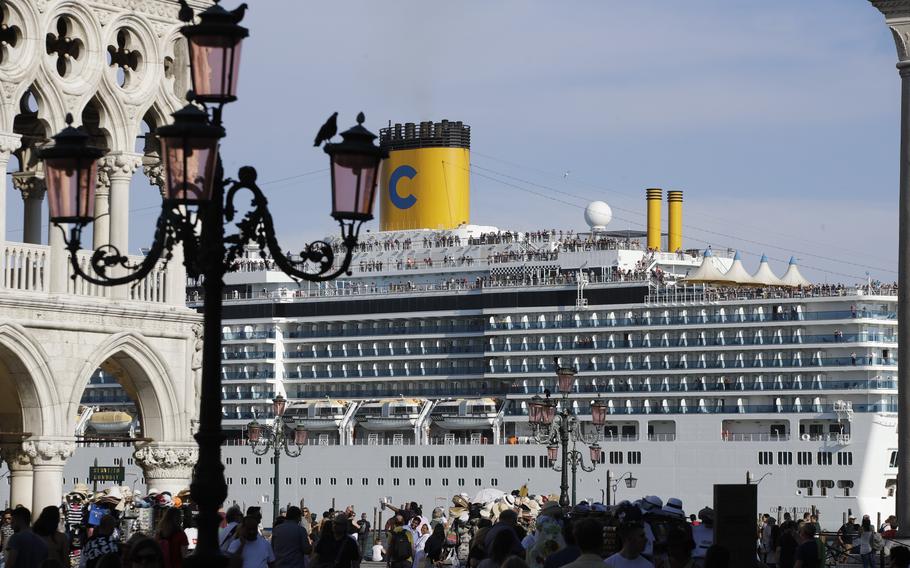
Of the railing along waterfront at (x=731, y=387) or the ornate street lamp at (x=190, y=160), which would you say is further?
the railing along waterfront at (x=731, y=387)

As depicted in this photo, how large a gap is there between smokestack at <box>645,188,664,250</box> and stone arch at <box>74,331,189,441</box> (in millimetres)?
52294

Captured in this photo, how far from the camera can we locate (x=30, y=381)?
18688 millimetres

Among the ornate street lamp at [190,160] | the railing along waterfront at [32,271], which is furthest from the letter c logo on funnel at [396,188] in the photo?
the ornate street lamp at [190,160]

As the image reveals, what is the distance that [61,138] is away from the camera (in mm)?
9242

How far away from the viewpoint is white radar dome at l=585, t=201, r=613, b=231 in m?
73.2

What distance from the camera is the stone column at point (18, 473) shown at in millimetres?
19203

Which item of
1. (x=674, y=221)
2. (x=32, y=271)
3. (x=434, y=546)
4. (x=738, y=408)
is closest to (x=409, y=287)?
(x=674, y=221)

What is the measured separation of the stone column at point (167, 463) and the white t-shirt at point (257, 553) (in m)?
8.49

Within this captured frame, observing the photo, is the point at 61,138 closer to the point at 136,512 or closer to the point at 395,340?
the point at 136,512

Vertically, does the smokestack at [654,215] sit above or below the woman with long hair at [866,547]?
above

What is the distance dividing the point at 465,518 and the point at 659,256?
43.6 m

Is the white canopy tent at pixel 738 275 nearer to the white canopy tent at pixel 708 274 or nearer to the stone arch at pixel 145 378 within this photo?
the white canopy tent at pixel 708 274

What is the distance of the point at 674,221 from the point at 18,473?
181ft

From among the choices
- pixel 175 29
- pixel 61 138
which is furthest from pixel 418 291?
pixel 61 138
